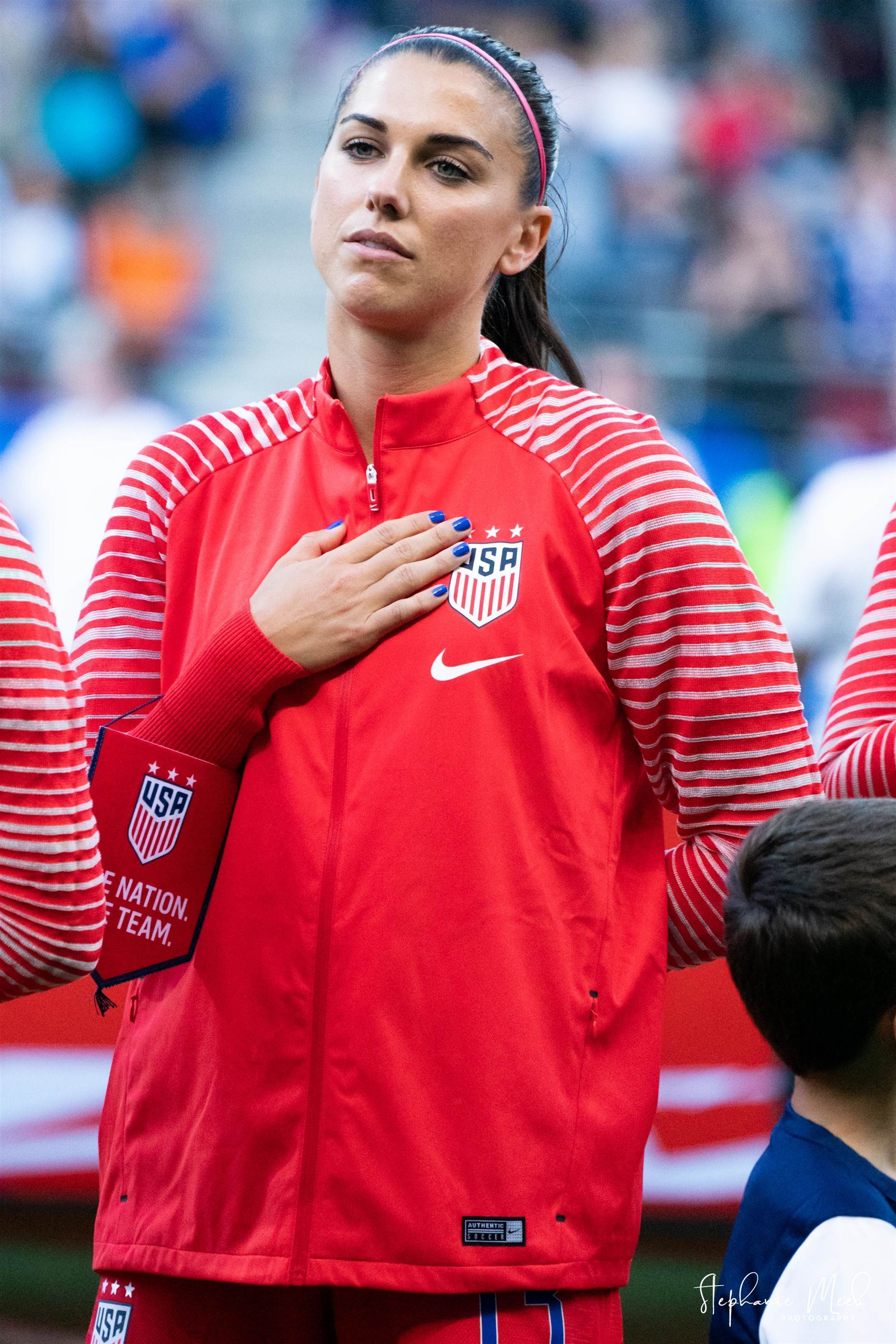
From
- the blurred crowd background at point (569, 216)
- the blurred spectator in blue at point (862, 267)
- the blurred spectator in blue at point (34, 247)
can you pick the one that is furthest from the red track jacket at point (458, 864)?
the blurred spectator in blue at point (862, 267)

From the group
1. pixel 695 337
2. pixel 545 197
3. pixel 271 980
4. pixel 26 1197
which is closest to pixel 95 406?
pixel 695 337

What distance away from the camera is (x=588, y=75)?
28.1ft

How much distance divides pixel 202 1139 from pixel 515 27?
811 centimetres

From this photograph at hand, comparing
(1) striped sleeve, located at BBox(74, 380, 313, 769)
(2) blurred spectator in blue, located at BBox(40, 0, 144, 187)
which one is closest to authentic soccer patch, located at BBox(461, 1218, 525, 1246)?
(1) striped sleeve, located at BBox(74, 380, 313, 769)

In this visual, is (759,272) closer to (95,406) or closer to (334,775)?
(95,406)

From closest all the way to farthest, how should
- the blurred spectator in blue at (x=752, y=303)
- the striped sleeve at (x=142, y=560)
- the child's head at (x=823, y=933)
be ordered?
the child's head at (x=823, y=933), the striped sleeve at (x=142, y=560), the blurred spectator in blue at (x=752, y=303)

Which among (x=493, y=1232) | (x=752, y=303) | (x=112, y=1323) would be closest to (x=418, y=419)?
(x=493, y=1232)

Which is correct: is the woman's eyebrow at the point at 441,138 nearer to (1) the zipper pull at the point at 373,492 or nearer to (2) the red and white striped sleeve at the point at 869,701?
(1) the zipper pull at the point at 373,492

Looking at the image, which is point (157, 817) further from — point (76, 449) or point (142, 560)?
point (76, 449)

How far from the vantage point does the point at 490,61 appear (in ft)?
6.08

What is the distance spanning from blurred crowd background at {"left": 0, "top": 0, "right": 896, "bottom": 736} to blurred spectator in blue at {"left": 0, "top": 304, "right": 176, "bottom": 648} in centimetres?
1

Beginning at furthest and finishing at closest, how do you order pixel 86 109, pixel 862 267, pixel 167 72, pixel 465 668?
pixel 167 72 → pixel 86 109 → pixel 862 267 → pixel 465 668

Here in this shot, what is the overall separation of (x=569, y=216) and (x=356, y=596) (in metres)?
5.24

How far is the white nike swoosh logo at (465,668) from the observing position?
1.64 metres
